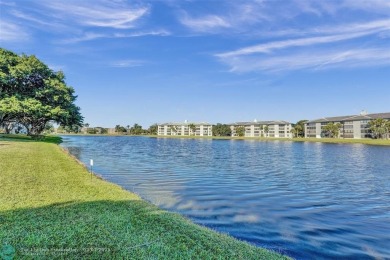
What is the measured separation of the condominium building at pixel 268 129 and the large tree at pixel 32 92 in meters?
143

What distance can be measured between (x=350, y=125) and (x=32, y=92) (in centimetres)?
12651

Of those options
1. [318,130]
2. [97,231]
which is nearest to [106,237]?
[97,231]

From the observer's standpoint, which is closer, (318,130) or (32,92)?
(32,92)

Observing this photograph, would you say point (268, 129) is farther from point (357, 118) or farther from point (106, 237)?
point (106, 237)

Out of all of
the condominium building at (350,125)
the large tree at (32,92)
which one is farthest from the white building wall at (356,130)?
the large tree at (32,92)

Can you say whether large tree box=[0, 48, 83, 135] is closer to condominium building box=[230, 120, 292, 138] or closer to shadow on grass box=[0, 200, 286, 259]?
shadow on grass box=[0, 200, 286, 259]

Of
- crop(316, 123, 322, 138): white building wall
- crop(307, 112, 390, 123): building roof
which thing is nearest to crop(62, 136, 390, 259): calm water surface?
crop(307, 112, 390, 123): building roof

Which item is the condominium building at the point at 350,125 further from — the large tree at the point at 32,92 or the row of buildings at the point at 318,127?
the large tree at the point at 32,92

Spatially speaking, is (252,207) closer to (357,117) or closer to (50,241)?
(50,241)

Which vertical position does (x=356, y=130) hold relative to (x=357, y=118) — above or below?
below

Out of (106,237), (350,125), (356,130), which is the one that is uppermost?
(350,125)

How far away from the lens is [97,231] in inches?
284

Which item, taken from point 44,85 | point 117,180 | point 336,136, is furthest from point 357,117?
point 117,180

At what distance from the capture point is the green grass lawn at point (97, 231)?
6.14 meters
